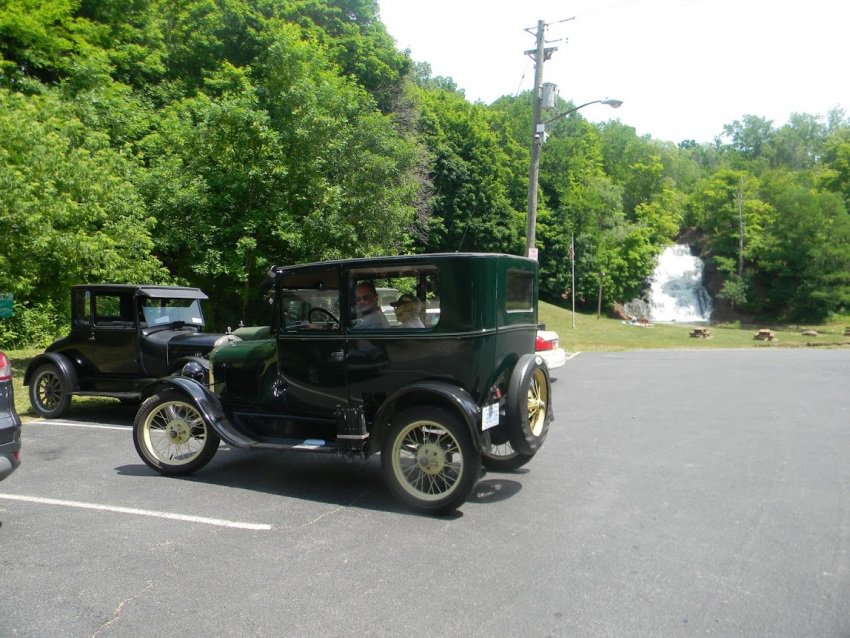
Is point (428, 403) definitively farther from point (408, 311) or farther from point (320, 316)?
point (320, 316)

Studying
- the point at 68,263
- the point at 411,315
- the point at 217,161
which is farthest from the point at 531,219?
the point at 411,315

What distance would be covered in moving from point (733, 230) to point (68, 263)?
58648 mm

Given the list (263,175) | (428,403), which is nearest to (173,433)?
(428,403)

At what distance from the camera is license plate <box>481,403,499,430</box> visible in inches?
202

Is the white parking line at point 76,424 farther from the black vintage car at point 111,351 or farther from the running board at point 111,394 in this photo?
the running board at point 111,394

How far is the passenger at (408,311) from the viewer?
18.2 feet

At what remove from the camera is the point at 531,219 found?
747 inches

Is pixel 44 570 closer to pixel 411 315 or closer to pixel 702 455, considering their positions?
pixel 411 315

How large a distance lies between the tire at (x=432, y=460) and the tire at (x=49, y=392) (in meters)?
5.98

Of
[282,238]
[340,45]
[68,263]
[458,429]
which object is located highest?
[340,45]

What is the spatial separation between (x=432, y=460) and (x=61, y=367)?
21.1 ft

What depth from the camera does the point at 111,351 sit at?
30.3ft

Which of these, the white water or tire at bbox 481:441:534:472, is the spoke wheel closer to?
tire at bbox 481:441:534:472

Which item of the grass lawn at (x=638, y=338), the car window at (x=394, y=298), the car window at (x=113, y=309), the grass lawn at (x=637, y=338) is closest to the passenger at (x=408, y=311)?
the car window at (x=394, y=298)
